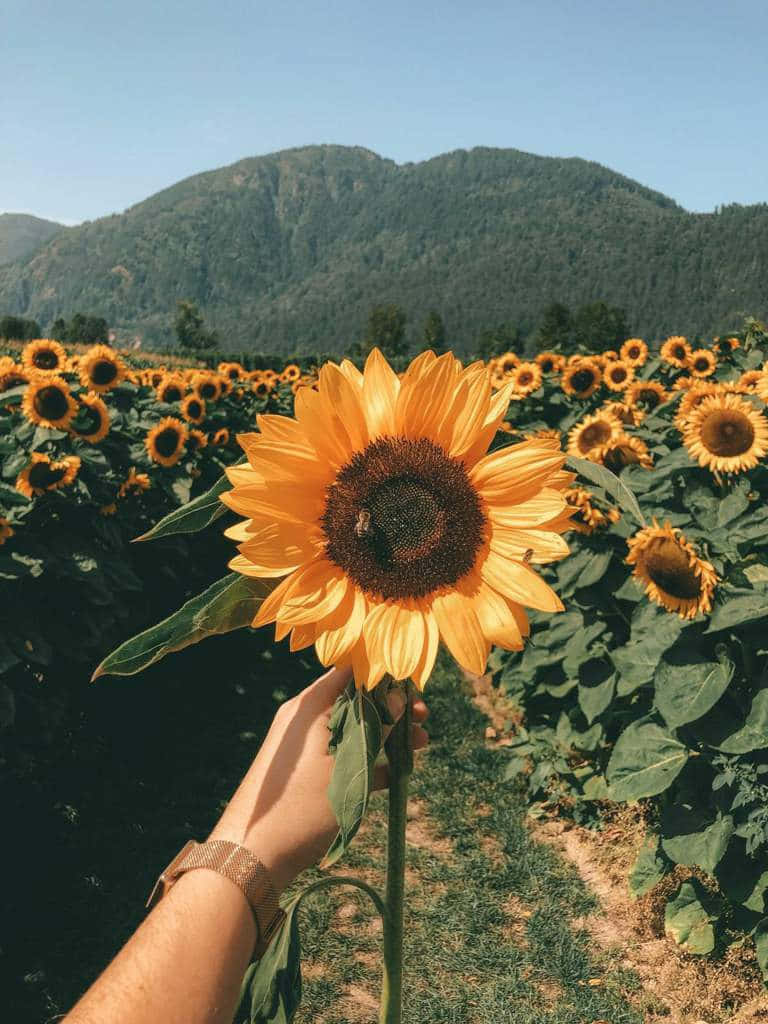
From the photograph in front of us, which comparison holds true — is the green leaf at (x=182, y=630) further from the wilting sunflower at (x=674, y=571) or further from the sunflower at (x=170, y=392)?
the sunflower at (x=170, y=392)

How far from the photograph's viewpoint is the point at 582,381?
673 cm

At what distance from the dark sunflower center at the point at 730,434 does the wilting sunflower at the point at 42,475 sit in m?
3.39

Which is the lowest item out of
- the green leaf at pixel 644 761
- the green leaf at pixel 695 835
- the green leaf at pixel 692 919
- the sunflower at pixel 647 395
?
the green leaf at pixel 692 919

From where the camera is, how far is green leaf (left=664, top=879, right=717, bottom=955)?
11.6 ft

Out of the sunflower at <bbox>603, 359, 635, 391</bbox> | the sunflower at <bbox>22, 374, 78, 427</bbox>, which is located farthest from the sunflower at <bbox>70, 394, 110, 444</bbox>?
the sunflower at <bbox>603, 359, 635, 391</bbox>

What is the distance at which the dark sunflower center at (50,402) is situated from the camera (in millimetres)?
4578

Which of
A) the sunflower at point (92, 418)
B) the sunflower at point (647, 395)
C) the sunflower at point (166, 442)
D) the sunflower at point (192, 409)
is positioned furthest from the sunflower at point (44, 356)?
the sunflower at point (647, 395)

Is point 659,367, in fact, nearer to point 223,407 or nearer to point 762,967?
point 223,407

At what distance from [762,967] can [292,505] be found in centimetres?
331

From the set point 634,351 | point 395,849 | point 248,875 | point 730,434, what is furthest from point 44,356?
point 634,351

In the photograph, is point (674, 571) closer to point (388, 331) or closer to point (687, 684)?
point (687, 684)

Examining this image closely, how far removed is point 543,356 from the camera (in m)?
7.70

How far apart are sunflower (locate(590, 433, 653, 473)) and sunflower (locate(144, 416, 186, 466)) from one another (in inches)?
132

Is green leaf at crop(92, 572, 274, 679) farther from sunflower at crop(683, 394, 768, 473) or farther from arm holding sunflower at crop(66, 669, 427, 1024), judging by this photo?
sunflower at crop(683, 394, 768, 473)
